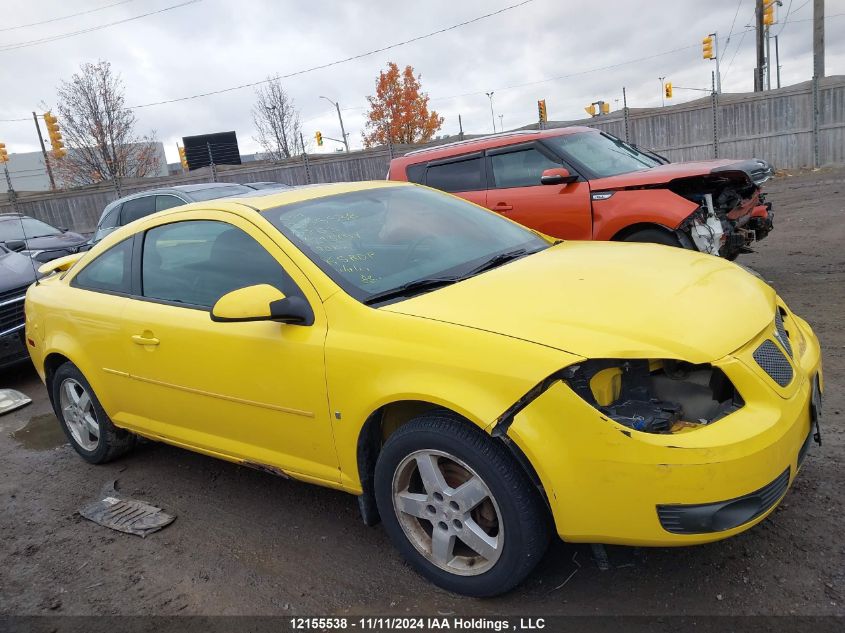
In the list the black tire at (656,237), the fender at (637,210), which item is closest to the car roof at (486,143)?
the fender at (637,210)

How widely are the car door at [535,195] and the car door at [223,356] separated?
4.05 metres

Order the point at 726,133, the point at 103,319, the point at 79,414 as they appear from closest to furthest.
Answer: the point at 103,319 → the point at 79,414 → the point at 726,133

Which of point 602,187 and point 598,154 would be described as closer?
point 602,187

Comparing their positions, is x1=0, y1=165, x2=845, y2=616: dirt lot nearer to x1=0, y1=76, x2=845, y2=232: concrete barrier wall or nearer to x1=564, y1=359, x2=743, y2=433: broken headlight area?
x1=564, y1=359, x2=743, y2=433: broken headlight area

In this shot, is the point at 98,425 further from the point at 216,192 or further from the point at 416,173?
the point at 216,192

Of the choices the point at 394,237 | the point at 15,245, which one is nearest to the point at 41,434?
the point at 394,237

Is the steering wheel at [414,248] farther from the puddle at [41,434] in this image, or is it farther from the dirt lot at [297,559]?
the puddle at [41,434]

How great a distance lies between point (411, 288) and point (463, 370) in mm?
653

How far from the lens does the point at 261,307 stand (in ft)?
9.17

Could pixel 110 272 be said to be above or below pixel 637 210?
above

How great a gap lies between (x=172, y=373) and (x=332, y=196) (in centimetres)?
126

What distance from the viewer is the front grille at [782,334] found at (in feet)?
8.80

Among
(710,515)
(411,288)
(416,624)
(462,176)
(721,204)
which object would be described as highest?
(462,176)

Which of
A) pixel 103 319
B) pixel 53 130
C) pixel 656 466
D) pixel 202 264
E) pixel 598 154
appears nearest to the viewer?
pixel 656 466
